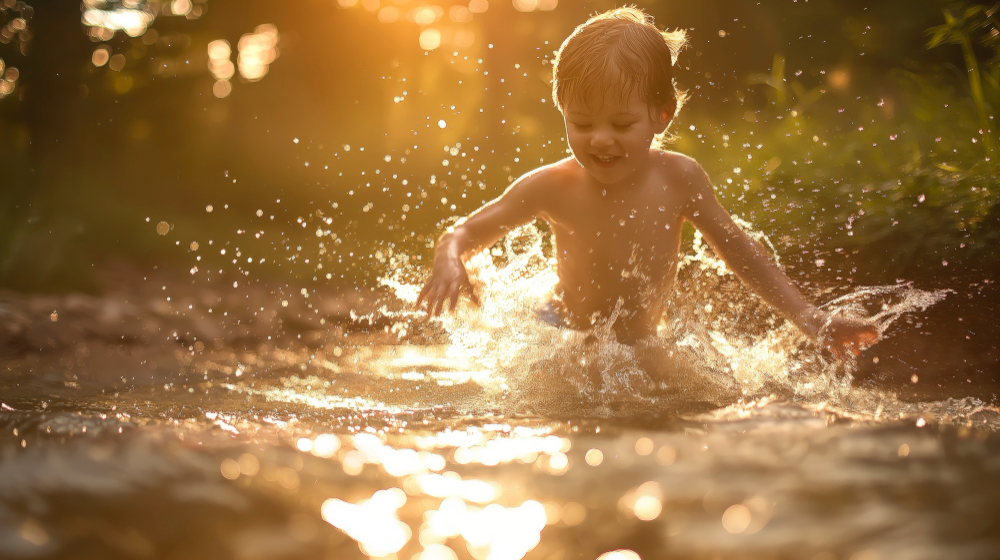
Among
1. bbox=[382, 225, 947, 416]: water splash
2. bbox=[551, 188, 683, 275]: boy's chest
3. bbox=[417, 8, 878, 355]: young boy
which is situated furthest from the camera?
bbox=[551, 188, 683, 275]: boy's chest

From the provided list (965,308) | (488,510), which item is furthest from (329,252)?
(488,510)

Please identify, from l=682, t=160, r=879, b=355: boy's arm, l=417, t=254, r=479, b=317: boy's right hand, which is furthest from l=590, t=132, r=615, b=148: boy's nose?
l=417, t=254, r=479, b=317: boy's right hand

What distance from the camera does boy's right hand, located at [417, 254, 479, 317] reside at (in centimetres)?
237

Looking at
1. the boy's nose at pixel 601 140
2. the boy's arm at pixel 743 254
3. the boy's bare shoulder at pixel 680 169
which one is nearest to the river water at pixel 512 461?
the boy's arm at pixel 743 254

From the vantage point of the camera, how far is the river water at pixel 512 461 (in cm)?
107

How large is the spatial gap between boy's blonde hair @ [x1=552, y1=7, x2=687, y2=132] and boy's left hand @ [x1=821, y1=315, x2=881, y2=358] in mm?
937

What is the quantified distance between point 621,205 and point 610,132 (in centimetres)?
37

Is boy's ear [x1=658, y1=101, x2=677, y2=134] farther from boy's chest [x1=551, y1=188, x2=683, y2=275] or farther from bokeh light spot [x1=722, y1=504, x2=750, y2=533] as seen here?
bokeh light spot [x1=722, y1=504, x2=750, y2=533]

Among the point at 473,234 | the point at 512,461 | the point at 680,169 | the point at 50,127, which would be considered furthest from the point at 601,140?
the point at 50,127

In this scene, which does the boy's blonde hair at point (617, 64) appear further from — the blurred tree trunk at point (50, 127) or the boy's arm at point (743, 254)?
the blurred tree trunk at point (50, 127)

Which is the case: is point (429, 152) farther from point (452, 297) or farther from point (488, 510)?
point (488, 510)

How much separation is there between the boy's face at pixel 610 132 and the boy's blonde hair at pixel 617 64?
27mm

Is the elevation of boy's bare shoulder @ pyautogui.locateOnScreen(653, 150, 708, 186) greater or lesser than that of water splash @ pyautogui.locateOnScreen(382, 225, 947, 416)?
greater

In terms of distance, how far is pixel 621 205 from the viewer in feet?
9.43
